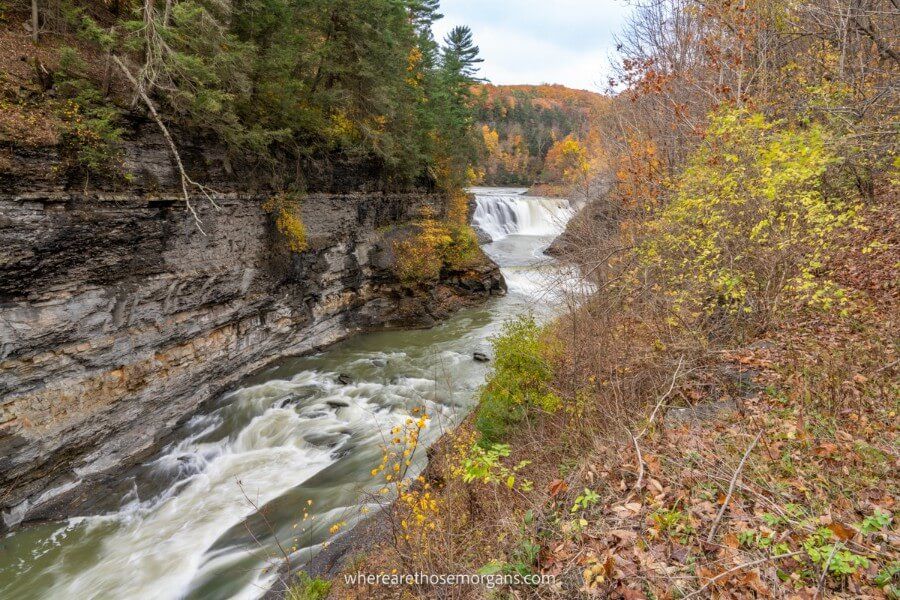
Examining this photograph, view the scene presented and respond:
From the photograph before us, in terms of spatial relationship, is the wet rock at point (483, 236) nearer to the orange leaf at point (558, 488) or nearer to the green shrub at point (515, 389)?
the green shrub at point (515, 389)

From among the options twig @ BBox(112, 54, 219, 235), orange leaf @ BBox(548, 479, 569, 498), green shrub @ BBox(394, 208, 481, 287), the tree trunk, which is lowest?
orange leaf @ BBox(548, 479, 569, 498)

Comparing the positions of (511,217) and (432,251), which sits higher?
(511,217)

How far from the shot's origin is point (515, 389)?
793cm

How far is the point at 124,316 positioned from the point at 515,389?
8540 millimetres

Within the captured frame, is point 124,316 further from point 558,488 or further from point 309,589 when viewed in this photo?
point 558,488

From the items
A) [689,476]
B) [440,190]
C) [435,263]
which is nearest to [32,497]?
[689,476]

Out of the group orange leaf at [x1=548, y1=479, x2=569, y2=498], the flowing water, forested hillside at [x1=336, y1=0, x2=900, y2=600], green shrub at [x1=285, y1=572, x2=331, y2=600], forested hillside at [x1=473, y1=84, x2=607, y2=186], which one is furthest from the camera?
forested hillside at [x1=473, y1=84, x2=607, y2=186]

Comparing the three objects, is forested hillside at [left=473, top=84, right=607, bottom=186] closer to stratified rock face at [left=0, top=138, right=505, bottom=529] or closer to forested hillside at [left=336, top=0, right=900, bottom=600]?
stratified rock face at [left=0, top=138, right=505, bottom=529]

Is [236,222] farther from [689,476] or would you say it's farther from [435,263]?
[689,476]

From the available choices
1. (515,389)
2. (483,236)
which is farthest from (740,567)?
(483,236)

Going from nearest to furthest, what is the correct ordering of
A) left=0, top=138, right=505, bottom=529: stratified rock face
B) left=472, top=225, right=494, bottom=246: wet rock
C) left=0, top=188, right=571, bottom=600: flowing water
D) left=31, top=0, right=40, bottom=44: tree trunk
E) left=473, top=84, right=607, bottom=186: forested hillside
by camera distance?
1. left=0, top=188, right=571, bottom=600: flowing water
2. left=0, top=138, right=505, bottom=529: stratified rock face
3. left=31, top=0, right=40, bottom=44: tree trunk
4. left=472, top=225, right=494, bottom=246: wet rock
5. left=473, top=84, right=607, bottom=186: forested hillside

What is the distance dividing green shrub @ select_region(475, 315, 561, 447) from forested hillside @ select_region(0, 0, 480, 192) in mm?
8265

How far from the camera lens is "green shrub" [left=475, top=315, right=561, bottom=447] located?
759 centimetres

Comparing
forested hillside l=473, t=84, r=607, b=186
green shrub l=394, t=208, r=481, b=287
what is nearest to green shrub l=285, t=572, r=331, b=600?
green shrub l=394, t=208, r=481, b=287
